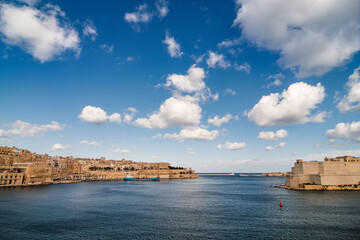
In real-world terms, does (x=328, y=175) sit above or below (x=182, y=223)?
above

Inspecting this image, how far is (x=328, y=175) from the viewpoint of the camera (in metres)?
80.3

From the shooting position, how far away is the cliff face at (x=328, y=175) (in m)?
79.7

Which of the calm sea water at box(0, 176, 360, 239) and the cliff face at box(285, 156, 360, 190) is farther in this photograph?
the cliff face at box(285, 156, 360, 190)

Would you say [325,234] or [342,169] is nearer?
[325,234]

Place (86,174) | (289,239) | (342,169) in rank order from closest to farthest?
(289,239), (342,169), (86,174)

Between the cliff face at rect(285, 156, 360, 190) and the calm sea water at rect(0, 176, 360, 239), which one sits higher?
the cliff face at rect(285, 156, 360, 190)

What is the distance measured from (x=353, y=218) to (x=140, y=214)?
36.9 meters

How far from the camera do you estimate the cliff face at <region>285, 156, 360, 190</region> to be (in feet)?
261

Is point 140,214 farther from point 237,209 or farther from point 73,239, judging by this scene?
point 237,209

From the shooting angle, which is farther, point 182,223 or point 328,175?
point 328,175

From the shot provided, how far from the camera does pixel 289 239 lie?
90.7 ft

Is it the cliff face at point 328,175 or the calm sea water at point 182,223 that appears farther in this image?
the cliff face at point 328,175

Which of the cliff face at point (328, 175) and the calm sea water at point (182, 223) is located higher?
the cliff face at point (328, 175)

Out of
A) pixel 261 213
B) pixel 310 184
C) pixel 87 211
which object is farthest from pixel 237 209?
pixel 310 184
